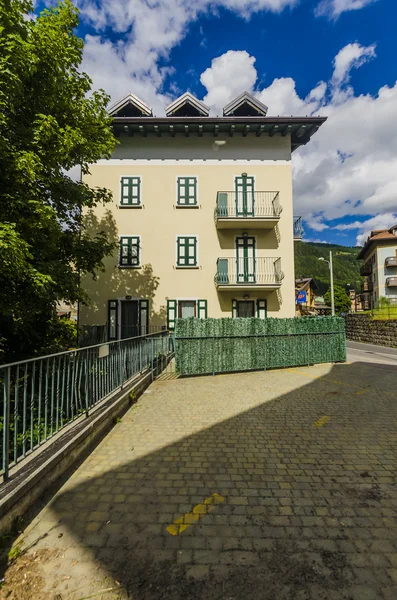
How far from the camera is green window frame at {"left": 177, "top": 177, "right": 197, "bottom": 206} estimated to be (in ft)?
52.2

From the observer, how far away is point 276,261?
50.5 ft

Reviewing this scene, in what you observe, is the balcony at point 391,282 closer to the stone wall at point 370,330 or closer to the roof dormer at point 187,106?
the stone wall at point 370,330

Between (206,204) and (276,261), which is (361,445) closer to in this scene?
(276,261)

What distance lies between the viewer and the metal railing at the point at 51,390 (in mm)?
2863

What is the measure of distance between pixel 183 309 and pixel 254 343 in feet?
21.2

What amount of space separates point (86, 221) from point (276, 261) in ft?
36.2

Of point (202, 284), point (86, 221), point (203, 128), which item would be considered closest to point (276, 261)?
point (202, 284)

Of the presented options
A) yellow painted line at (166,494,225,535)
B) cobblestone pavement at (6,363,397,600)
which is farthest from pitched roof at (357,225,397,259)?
yellow painted line at (166,494,225,535)

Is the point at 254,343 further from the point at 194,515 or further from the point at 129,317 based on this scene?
the point at 129,317

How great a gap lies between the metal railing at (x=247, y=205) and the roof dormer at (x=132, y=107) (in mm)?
6523

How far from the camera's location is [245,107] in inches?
633

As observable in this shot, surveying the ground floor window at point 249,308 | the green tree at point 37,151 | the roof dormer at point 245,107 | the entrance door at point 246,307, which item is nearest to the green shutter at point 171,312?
the ground floor window at point 249,308

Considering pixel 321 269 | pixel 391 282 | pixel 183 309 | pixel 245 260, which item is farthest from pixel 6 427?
pixel 321 269

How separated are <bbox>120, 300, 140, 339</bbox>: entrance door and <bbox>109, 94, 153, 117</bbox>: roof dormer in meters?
11.0
